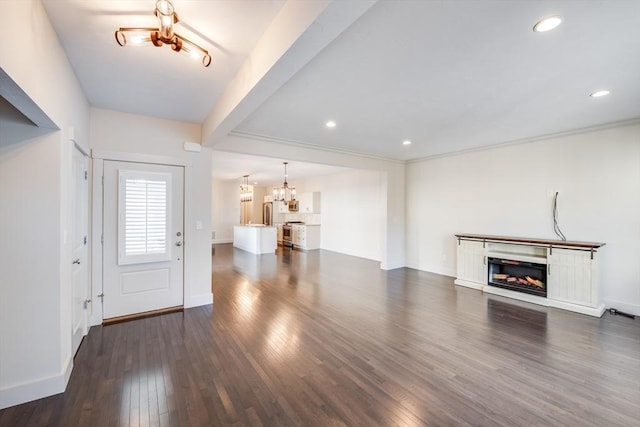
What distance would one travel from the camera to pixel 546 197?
459 centimetres

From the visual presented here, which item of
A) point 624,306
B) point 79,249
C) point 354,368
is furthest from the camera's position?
point 624,306

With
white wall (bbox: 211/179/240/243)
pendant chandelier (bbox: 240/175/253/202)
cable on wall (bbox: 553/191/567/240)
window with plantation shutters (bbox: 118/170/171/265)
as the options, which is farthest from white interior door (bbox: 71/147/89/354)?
white wall (bbox: 211/179/240/243)

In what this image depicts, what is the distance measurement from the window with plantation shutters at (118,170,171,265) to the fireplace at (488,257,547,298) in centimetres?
536

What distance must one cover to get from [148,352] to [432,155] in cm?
614

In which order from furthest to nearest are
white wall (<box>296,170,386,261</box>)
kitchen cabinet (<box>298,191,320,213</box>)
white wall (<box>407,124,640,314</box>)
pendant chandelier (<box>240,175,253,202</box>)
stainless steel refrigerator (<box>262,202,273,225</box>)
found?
stainless steel refrigerator (<box>262,202,273,225</box>) < pendant chandelier (<box>240,175,253,202</box>) < kitchen cabinet (<box>298,191,320,213</box>) < white wall (<box>296,170,386,261</box>) < white wall (<box>407,124,640,314</box>)

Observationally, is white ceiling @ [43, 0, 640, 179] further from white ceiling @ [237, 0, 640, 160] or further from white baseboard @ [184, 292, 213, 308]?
white baseboard @ [184, 292, 213, 308]

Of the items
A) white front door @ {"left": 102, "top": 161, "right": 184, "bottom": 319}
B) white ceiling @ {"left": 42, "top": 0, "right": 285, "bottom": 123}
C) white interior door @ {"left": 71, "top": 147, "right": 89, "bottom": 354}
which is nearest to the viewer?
white ceiling @ {"left": 42, "top": 0, "right": 285, "bottom": 123}

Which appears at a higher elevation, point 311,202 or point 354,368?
point 311,202

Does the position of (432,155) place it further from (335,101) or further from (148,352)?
(148,352)

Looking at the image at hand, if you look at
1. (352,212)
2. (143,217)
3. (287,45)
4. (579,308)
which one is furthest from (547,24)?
(352,212)

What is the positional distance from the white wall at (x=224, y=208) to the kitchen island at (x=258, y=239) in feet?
6.87

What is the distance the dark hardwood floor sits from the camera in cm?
193

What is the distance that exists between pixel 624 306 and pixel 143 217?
22.6 feet

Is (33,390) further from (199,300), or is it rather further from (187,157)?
(187,157)
